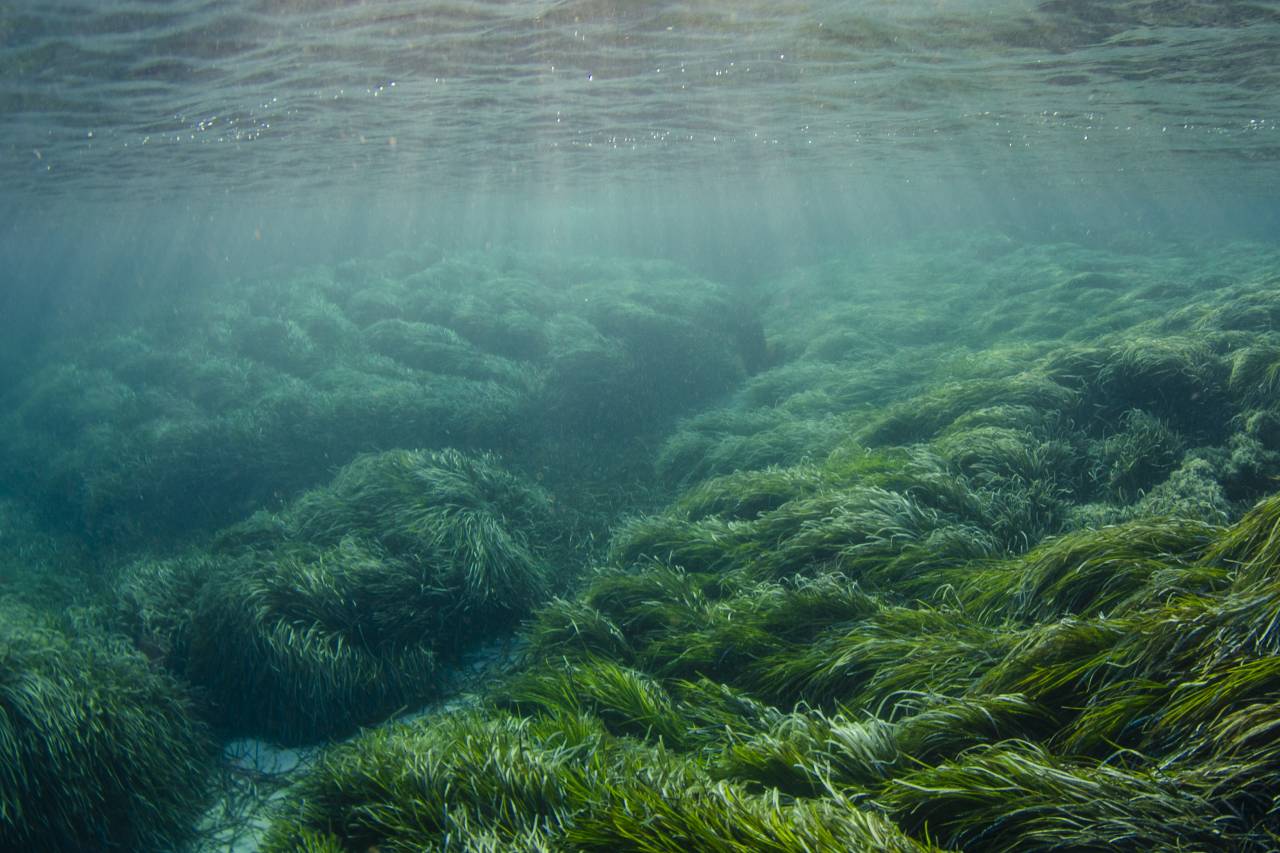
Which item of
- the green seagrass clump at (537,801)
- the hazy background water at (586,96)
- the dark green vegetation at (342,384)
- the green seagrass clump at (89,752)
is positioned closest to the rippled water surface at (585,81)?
the hazy background water at (586,96)

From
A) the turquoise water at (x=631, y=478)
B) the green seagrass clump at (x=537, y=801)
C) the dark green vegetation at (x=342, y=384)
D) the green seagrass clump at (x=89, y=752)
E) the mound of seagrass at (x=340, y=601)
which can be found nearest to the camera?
the green seagrass clump at (x=537, y=801)

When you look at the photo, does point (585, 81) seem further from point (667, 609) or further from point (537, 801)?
point (537, 801)

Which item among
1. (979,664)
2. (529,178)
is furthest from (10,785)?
(529,178)

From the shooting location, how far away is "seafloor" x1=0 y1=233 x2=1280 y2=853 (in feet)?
8.40

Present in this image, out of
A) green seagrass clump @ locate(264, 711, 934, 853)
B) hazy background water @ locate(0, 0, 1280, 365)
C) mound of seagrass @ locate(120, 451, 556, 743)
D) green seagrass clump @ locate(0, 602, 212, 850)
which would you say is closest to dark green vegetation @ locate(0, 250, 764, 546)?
mound of seagrass @ locate(120, 451, 556, 743)

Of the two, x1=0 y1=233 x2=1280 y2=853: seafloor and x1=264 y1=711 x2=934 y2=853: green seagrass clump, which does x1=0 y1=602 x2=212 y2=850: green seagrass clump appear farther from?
x1=264 y1=711 x2=934 y2=853: green seagrass clump

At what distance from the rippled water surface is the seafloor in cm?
518

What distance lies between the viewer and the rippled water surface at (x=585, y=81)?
9.54 m

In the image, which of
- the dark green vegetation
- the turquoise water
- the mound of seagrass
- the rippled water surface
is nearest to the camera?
the turquoise water

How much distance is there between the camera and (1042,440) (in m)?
7.34

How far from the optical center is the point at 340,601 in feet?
18.6

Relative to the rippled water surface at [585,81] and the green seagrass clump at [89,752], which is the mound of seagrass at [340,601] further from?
the rippled water surface at [585,81]

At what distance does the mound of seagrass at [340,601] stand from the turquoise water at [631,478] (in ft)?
0.13

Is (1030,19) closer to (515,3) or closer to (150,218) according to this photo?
(515,3)
